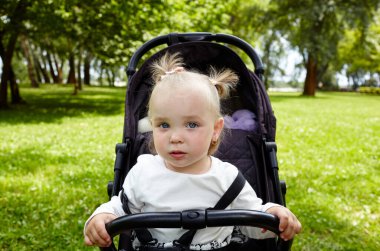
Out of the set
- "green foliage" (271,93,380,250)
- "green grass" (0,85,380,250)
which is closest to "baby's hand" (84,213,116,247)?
"green grass" (0,85,380,250)

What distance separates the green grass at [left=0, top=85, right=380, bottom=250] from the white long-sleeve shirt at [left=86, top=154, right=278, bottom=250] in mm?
1769

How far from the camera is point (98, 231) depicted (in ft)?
5.97

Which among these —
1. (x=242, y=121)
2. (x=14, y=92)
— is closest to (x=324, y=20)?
(x=14, y=92)

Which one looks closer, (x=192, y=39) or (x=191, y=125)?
(x=191, y=125)

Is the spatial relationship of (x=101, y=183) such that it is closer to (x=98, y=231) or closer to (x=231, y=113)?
(x=231, y=113)

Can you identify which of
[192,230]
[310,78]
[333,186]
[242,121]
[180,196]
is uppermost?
[310,78]

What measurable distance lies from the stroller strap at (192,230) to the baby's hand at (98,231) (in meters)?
0.22

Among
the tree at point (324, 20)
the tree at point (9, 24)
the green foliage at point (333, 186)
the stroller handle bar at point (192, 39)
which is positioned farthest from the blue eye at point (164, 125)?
the tree at point (324, 20)

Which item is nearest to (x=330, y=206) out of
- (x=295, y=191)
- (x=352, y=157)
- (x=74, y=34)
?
(x=295, y=191)

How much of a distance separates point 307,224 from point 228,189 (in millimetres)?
2465

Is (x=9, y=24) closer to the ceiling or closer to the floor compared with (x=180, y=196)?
closer to the ceiling

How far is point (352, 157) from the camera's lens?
7.15 m

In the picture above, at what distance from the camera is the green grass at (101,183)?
12.8 feet

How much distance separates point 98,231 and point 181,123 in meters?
0.65
